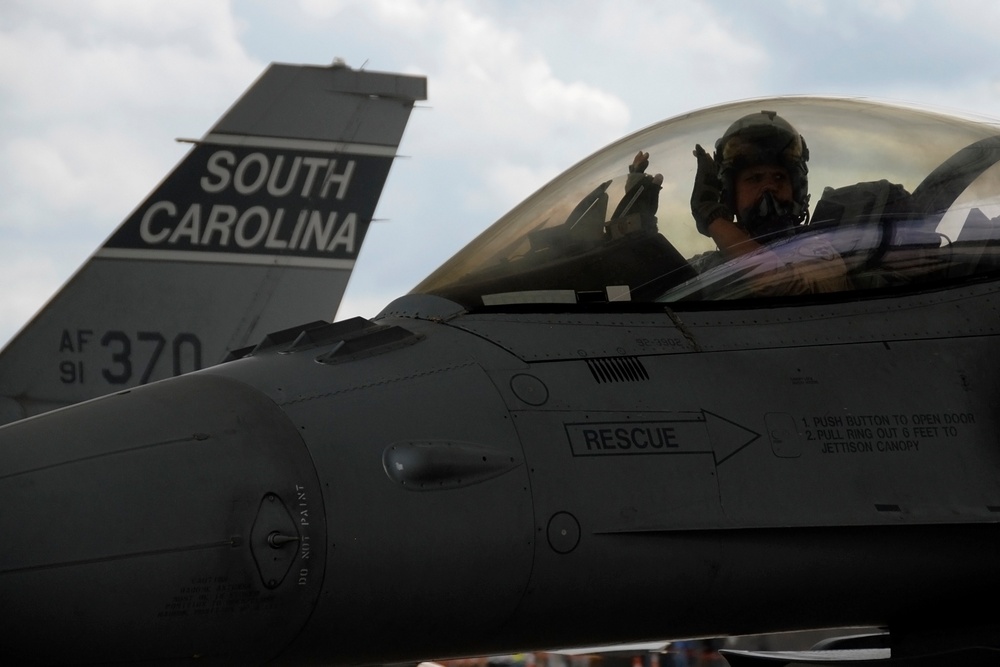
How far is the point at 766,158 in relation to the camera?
452cm

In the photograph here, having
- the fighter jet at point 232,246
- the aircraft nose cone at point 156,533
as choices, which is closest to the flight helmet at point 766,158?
the aircraft nose cone at point 156,533

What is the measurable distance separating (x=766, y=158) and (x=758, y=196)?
166 mm

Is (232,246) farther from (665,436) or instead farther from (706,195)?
(665,436)

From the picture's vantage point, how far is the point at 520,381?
3.68m

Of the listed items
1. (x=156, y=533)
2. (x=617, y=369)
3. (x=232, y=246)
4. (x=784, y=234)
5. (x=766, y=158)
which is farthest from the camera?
(x=232, y=246)

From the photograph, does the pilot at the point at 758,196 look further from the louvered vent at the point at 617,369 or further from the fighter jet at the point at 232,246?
the fighter jet at the point at 232,246

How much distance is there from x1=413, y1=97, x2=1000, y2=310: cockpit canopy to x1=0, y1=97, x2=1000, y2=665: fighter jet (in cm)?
1

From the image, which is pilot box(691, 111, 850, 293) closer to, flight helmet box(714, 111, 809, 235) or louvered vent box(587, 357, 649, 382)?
flight helmet box(714, 111, 809, 235)

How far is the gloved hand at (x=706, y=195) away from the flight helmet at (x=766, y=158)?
2 cm

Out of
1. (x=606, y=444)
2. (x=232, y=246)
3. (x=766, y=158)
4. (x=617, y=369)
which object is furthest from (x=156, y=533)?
(x=232, y=246)

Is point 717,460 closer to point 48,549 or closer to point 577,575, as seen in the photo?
point 577,575

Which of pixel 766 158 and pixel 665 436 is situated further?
pixel 766 158

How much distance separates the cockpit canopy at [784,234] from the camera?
4195 millimetres

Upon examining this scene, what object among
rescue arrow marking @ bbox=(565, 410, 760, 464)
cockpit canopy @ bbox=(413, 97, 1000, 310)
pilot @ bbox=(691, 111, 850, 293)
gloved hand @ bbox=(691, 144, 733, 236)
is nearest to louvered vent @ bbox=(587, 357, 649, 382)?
rescue arrow marking @ bbox=(565, 410, 760, 464)
